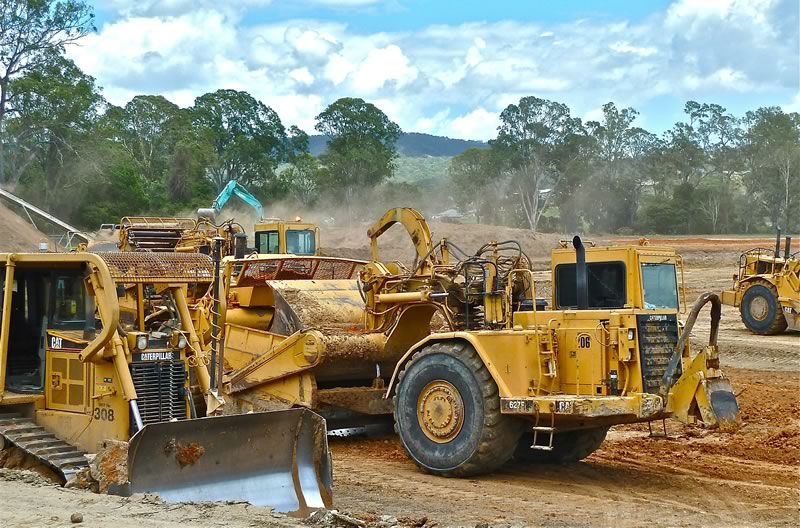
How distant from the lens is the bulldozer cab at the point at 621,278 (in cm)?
1012

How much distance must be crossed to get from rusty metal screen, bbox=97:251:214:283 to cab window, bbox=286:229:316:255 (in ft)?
45.8

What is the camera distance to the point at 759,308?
23.6 meters

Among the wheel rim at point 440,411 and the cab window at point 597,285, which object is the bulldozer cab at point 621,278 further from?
the wheel rim at point 440,411

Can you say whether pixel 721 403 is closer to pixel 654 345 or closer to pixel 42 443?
pixel 654 345

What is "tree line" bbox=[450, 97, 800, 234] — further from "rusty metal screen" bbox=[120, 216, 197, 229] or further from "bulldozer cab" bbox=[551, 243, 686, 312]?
"bulldozer cab" bbox=[551, 243, 686, 312]

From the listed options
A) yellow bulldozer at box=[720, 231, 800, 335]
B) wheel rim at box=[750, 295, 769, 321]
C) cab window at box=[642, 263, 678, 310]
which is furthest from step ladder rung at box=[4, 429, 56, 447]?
wheel rim at box=[750, 295, 769, 321]

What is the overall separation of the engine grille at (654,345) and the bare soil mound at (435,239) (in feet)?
107

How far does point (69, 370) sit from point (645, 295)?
17.7 feet

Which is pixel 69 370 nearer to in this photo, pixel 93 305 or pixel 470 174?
pixel 93 305

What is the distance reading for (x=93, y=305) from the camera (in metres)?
9.57

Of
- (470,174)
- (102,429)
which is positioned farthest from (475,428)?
(470,174)

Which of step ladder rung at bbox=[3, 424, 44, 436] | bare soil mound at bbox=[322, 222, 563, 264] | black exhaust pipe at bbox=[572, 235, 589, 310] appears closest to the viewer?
step ladder rung at bbox=[3, 424, 44, 436]

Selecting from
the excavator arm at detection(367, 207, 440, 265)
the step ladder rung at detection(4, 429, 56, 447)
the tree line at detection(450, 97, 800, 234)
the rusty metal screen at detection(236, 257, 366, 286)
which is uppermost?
the tree line at detection(450, 97, 800, 234)

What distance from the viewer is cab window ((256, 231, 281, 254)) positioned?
80.4 feet
